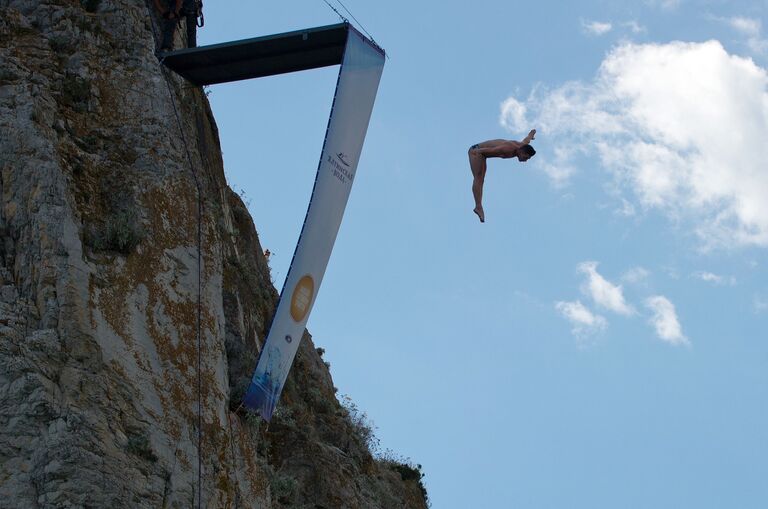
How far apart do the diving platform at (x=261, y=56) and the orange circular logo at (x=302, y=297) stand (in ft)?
13.8

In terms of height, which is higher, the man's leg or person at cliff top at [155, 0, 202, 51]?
person at cliff top at [155, 0, 202, 51]

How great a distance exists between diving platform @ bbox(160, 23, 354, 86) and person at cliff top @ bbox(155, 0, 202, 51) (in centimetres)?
44

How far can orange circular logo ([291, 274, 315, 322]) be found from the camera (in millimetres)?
17016

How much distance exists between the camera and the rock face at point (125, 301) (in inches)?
519

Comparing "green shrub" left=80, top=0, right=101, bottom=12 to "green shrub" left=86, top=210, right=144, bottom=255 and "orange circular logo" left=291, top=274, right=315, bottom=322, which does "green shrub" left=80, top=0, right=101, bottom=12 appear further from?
"orange circular logo" left=291, top=274, right=315, bottom=322

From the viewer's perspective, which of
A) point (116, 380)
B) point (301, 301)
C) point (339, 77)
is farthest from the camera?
point (339, 77)

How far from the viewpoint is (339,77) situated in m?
18.5

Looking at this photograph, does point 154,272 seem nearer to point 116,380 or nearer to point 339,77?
point 116,380

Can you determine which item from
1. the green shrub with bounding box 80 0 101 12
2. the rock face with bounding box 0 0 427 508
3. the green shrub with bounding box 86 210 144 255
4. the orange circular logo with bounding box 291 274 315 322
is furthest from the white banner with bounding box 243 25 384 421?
the green shrub with bounding box 80 0 101 12

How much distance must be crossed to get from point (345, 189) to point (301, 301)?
1954 millimetres

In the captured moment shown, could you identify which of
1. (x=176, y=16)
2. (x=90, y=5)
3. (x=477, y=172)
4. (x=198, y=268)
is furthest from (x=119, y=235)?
(x=176, y=16)

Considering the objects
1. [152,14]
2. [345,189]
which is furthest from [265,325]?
[152,14]

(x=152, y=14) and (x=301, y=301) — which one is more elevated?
(x=152, y=14)

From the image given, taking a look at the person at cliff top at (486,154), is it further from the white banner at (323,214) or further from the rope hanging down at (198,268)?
the rope hanging down at (198,268)
